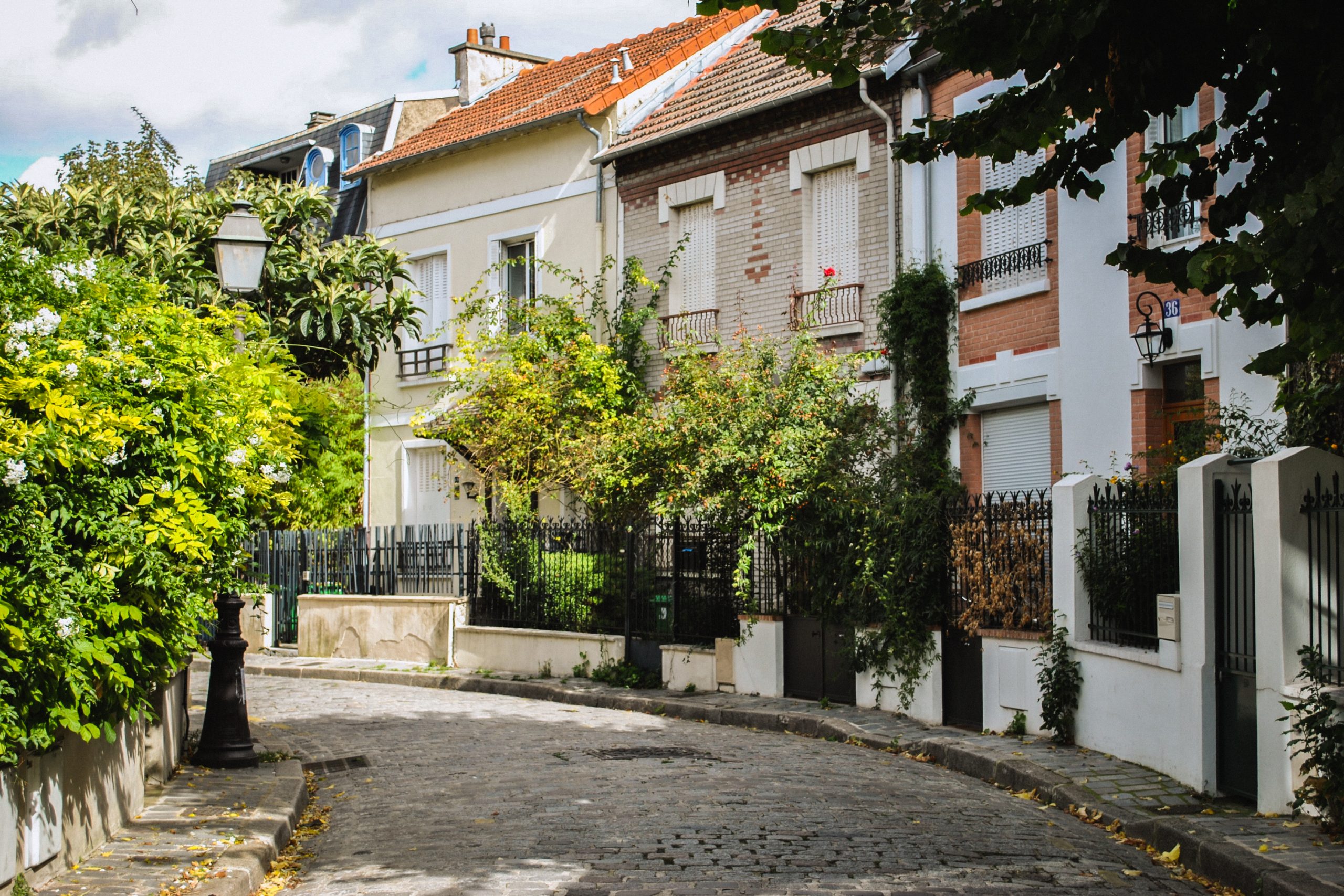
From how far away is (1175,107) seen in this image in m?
6.96

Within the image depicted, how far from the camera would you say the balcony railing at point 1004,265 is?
15664mm

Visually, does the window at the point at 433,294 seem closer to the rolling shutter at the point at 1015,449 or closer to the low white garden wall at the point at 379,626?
the low white garden wall at the point at 379,626

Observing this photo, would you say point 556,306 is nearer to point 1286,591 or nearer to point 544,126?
point 544,126

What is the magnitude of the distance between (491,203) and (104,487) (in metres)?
17.7

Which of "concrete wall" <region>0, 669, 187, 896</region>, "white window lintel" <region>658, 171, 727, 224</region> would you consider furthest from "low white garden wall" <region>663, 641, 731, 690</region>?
"concrete wall" <region>0, 669, 187, 896</region>

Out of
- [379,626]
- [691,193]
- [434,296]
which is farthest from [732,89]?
[379,626]

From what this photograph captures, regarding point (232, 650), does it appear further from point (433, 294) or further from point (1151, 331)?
point (433, 294)

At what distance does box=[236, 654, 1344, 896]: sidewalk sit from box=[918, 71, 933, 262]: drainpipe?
614 centimetres

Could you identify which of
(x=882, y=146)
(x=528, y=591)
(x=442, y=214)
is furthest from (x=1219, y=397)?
(x=442, y=214)

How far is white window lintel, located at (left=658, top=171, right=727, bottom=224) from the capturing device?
790 inches

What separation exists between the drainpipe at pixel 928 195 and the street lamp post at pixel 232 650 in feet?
29.5

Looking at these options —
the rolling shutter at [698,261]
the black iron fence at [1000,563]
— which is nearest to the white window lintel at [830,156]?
the rolling shutter at [698,261]

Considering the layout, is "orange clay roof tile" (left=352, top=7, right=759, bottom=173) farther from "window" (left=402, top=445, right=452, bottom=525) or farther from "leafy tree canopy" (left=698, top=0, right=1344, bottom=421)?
"leafy tree canopy" (left=698, top=0, right=1344, bottom=421)

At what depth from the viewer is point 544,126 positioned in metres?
22.5
